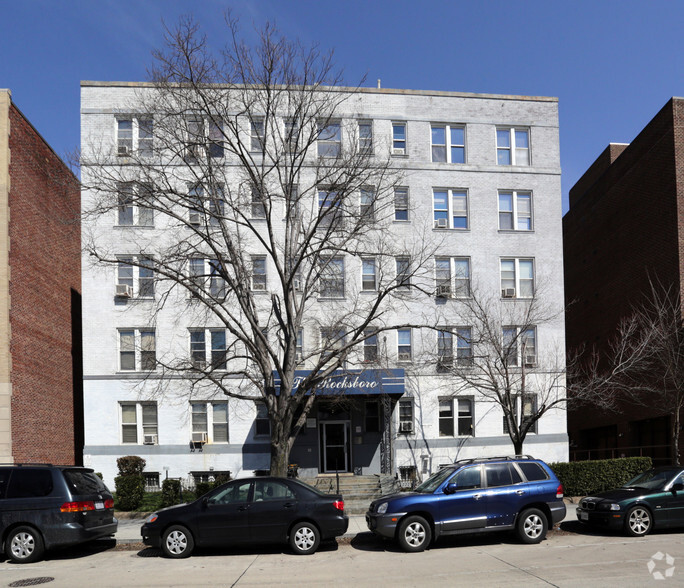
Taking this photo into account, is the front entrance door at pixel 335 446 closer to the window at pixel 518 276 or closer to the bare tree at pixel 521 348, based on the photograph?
the bare tree at pixel 521 348

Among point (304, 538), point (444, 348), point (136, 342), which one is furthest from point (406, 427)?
point (304, 538)

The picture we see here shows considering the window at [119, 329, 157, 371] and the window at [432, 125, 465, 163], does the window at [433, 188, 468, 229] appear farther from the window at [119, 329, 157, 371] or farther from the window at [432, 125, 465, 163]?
the window at [119, 329, 157, 371]

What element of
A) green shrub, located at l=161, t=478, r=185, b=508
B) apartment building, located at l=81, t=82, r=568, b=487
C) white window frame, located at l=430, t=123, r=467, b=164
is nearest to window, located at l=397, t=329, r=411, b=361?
apartment building, located at l=81, t=82, r=568, b=487

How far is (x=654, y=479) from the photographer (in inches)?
557

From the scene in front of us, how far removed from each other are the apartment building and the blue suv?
Result: 35.9 feet

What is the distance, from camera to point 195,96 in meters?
17.3

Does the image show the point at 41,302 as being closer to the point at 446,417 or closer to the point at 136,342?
the point at 136,342

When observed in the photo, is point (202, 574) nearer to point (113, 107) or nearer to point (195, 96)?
point (195, 96)

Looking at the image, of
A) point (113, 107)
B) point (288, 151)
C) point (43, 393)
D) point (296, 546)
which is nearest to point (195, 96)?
point (288, 151)

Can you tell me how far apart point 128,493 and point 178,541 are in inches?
282

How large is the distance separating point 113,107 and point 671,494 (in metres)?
23.4

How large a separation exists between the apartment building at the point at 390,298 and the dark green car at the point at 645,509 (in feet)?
35.2

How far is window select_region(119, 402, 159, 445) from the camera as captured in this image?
25.1 m

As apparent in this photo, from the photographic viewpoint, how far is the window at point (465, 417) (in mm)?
25984
